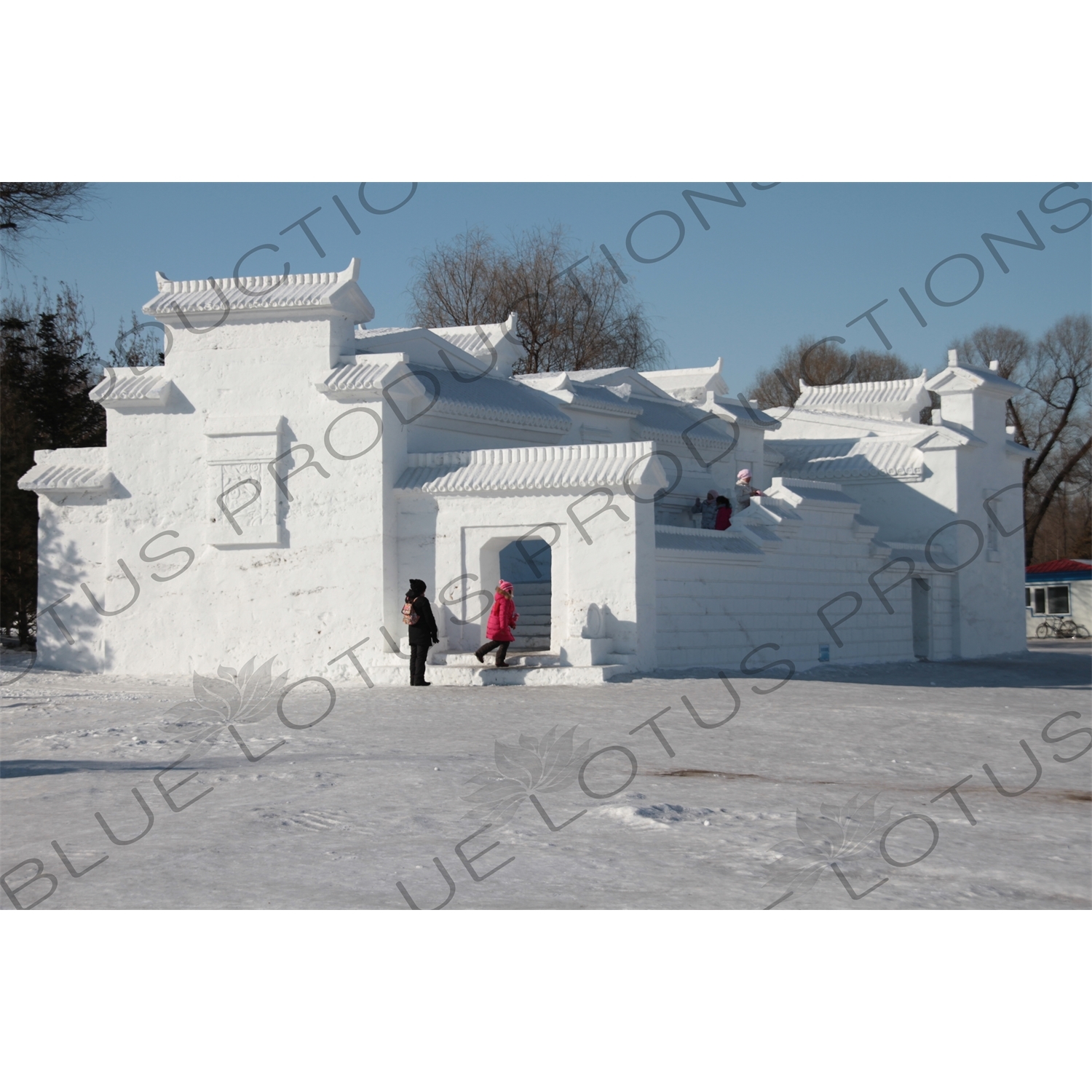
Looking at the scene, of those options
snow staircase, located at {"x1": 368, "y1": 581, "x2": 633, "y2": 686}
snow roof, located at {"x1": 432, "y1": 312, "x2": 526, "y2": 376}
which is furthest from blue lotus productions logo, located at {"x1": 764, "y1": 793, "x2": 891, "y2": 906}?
snow roof, located at {"x1": 432, "y1": 312, "x2": 526, "y2": 376}

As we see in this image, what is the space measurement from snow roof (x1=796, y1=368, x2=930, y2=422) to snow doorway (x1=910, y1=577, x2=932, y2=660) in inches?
236

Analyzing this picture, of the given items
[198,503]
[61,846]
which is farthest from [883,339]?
[61,846]

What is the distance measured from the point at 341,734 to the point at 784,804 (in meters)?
5.39

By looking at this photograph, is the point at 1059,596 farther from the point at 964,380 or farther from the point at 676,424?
the point at 676,424

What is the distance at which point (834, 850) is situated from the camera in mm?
7930

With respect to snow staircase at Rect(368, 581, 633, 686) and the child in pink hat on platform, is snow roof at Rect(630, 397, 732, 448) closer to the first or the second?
the child in pink hat on platform

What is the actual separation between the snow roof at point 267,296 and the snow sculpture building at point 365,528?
0.04 metres

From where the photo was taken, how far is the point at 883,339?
75.2ft

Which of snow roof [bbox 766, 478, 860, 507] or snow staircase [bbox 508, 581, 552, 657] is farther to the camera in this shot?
snow roof [bbox 766, 478, 860, 507]

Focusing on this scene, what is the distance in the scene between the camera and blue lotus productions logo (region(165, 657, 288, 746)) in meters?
13.7

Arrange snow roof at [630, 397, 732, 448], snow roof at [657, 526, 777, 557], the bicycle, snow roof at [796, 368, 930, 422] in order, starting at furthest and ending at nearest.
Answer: the bicycle < snow roof at [796, 368, 930, 422] < snow roof at [630, 397, 732, 448] < snow roof at [657, 526, 777, 557]

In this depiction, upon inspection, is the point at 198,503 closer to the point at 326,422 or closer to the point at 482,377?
the point at 326,422

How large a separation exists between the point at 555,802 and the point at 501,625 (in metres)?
8.08

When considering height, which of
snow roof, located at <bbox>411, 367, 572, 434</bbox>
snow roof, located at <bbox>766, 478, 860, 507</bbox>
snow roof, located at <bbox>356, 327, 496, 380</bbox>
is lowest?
snow roof, located at <bbox>766, 478, 860, 507</bbox>
